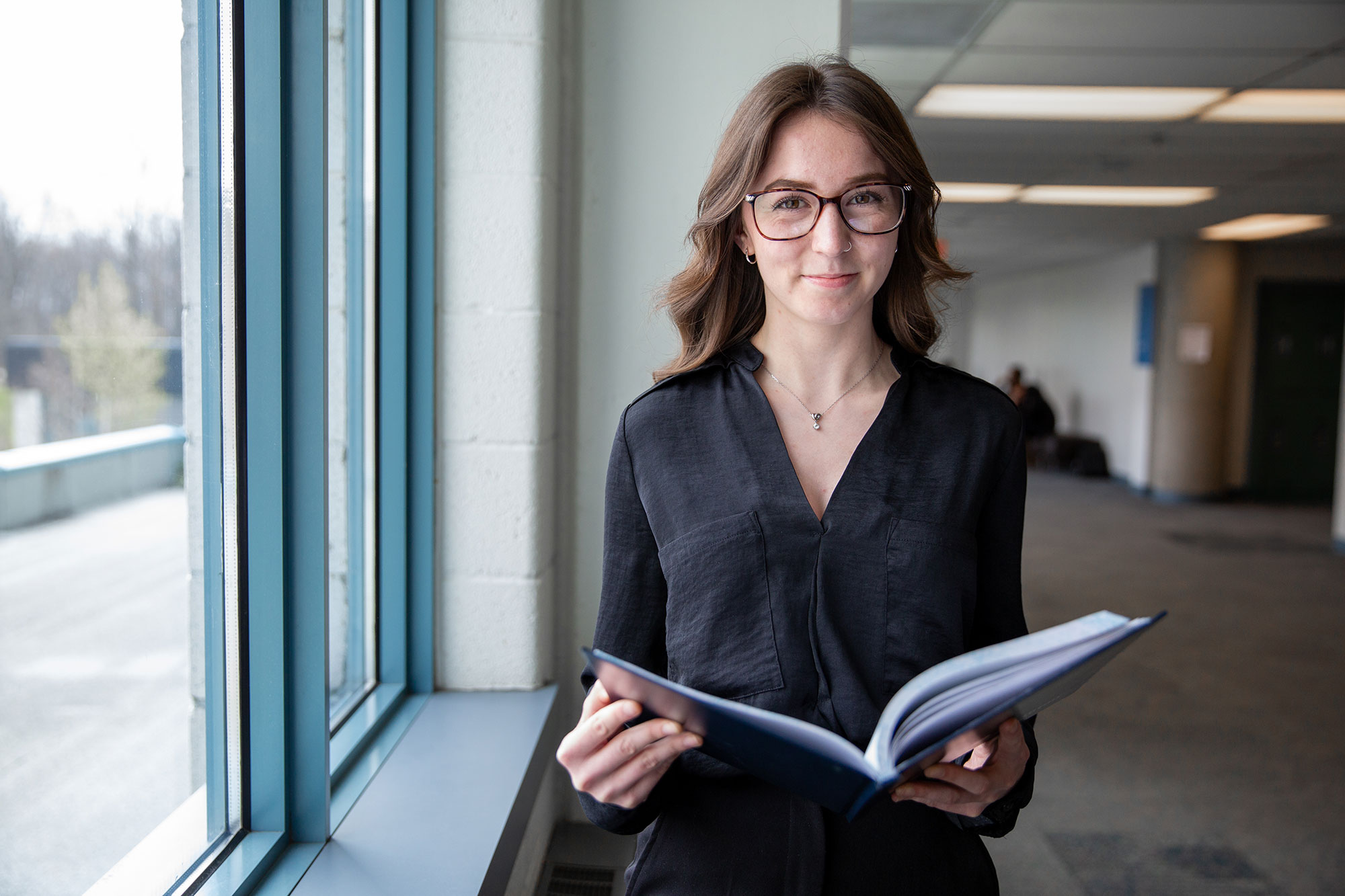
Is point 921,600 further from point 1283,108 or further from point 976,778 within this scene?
point 1283,108

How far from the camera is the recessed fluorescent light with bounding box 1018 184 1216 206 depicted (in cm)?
783

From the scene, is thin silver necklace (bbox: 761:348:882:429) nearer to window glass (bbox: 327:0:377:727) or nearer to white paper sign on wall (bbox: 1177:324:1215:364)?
window glass (bbox: 327:0:377:727)

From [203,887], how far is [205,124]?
1.02 m

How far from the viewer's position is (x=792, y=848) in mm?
1093

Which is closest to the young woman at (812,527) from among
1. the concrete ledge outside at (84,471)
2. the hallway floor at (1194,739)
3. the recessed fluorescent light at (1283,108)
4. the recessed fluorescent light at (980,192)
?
the concrete ledge outside at (84,471)

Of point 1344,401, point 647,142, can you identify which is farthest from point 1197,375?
point 647,142

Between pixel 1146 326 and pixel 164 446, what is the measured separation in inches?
475

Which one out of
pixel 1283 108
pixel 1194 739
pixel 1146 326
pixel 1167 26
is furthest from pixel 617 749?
pixel 1146 326

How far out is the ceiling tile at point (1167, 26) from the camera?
3807 millimetres

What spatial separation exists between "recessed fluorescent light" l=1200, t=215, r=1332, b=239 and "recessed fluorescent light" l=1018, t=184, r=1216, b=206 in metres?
1.43

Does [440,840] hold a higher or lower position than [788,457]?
lower

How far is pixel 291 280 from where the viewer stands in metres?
1.37

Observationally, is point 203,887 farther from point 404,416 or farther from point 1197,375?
point 1197,375

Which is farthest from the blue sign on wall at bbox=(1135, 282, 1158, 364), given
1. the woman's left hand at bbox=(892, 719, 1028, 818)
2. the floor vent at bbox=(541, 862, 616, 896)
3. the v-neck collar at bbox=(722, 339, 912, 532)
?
the woman's left hand at bbox=(892, 719, 1028, 818)
